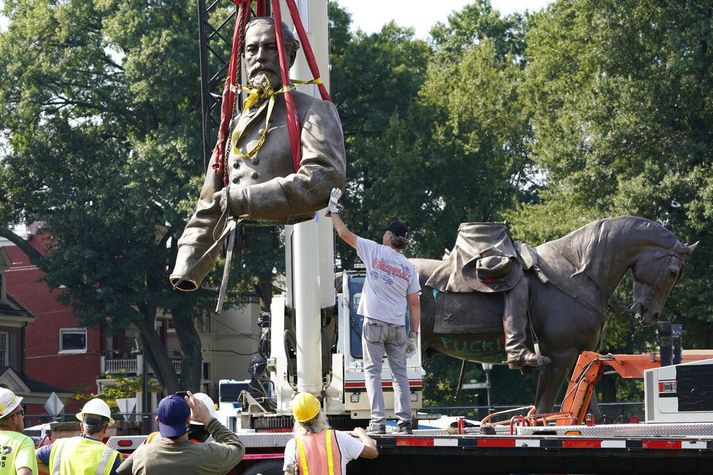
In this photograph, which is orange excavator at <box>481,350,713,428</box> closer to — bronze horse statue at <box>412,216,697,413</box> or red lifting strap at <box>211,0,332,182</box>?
bronze horse statue at <box>412,216,697,413</box>

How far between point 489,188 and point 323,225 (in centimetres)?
3410

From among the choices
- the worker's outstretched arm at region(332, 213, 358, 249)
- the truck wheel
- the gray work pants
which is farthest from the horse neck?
the truck wheel

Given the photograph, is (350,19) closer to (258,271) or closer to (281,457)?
(258,271)

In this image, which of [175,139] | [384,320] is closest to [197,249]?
[384,320]

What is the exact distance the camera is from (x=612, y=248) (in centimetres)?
1512

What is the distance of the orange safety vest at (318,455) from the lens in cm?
795

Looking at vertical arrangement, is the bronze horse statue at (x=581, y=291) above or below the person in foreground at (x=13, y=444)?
above

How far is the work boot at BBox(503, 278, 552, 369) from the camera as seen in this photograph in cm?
1482

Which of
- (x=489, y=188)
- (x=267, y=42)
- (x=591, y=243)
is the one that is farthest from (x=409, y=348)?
(x=489, y=188)

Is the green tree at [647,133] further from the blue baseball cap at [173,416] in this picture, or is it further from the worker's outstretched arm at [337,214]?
the blue baseball cap at [173,416]

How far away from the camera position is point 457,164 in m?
45.7

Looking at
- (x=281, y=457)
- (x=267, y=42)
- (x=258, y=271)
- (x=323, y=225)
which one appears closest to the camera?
(x=267, y=42)

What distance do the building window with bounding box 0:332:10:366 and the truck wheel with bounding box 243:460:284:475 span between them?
159 feet

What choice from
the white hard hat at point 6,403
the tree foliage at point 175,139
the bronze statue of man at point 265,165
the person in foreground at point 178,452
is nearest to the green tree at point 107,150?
the tree foliage at point 175,139
